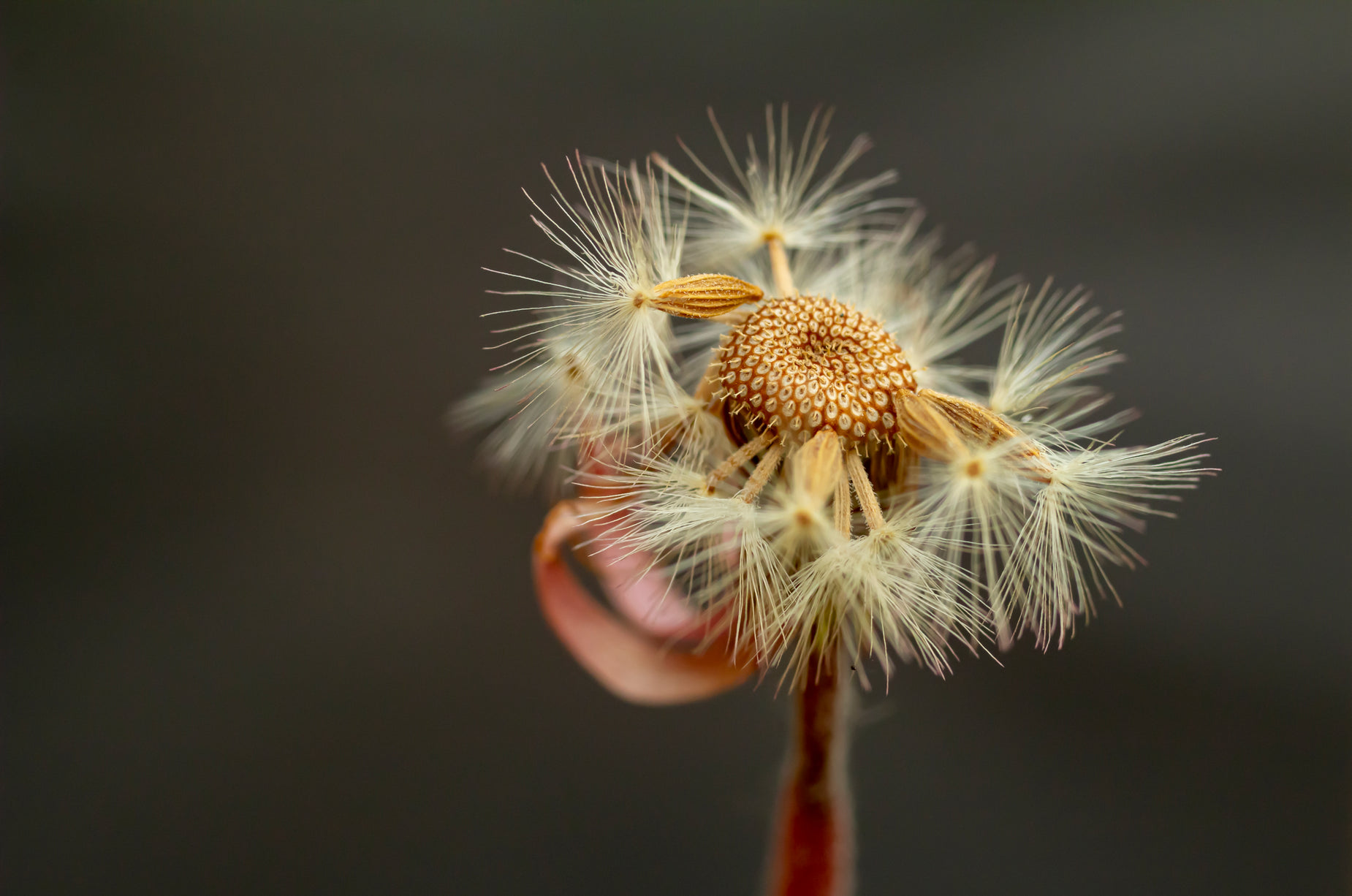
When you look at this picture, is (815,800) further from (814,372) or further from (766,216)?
(766,216)

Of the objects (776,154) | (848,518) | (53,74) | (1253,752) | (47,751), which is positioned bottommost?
(47,751)

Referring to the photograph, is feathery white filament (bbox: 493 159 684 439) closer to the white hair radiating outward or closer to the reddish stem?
the white hair radiating outward

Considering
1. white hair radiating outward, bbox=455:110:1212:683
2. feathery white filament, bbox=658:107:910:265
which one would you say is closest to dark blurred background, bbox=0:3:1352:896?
feathery white filament, bbox=658:107:910:265

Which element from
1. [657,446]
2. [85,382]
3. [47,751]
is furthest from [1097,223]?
[47,751]

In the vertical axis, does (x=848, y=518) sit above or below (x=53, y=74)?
below

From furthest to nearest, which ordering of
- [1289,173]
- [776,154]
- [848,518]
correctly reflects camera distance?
1. [776,154]
2. [1289,173]
3. [848,518]

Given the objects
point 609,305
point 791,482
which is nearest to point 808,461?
point 791,482

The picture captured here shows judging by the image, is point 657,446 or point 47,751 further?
point 47,751

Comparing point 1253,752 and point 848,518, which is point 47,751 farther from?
point 1253,752
